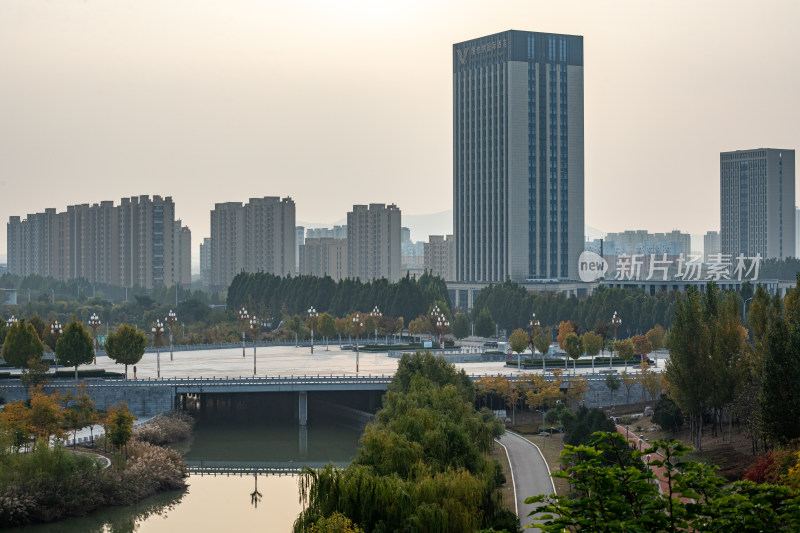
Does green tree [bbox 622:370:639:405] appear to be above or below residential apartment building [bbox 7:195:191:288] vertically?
below

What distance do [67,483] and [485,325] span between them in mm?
54330

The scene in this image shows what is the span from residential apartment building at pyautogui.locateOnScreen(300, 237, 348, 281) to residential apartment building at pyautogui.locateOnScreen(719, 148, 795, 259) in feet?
213

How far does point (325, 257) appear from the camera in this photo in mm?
186875

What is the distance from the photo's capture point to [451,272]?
190 m

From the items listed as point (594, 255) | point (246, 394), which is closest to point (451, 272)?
point (594, 255)

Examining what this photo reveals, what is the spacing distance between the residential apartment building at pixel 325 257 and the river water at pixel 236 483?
12569 centimetres

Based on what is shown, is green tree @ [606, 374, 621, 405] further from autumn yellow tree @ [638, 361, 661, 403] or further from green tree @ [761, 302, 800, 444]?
green tree @ [761, 302, 800, 444]

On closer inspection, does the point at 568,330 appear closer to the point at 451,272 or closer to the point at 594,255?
the point at 594,255

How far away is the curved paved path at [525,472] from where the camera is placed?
32491 mm

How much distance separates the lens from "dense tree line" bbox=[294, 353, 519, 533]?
1008 inches

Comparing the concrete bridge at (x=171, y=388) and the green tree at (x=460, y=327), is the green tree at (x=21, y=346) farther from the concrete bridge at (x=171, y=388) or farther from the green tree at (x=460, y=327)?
the green tree at (x=460, y=327)

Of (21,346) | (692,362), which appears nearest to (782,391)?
(692,362)

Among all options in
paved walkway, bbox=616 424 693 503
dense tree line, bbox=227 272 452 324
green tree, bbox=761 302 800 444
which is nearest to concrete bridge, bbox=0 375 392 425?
paved walkway, bbox=616 424 693 503

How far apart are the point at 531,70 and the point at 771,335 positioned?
9058 cm
